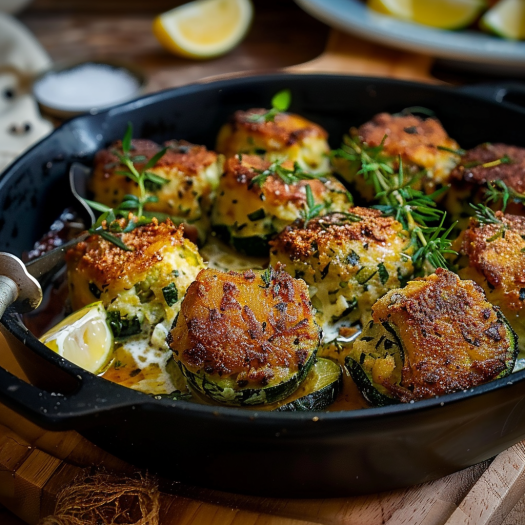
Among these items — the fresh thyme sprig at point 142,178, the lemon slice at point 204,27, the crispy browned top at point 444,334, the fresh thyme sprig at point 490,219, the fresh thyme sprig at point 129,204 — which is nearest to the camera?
the crispy browned top at point 444,334

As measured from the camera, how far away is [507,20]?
11.0 feet

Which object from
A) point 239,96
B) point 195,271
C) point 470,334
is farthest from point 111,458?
point 239,96

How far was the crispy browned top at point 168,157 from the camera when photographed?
2.05 m

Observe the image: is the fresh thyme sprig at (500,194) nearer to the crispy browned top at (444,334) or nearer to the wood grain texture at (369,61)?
the crispy browned top at (444,334)

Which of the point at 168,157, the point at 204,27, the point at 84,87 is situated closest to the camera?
the point at 168,157

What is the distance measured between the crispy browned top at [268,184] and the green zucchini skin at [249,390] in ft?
1.91

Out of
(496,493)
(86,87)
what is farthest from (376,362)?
(86,87)

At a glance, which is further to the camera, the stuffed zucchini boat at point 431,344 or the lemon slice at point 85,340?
the lemon slice at point 85,340

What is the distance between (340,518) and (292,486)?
6.0 inches

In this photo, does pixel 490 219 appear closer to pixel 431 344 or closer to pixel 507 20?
pixel 431 344

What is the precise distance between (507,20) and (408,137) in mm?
1638

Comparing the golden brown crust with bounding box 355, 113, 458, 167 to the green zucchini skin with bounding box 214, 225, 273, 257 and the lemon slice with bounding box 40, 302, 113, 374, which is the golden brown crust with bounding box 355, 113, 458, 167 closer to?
the green zucchini skin with bounding box 214, 225, 273, 257

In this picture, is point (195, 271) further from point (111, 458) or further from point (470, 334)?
point (470, 334)

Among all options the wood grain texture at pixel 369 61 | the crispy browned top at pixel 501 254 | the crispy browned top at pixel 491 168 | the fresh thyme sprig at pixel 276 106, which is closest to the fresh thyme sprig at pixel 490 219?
the crispy browned top at pixel 501 254
